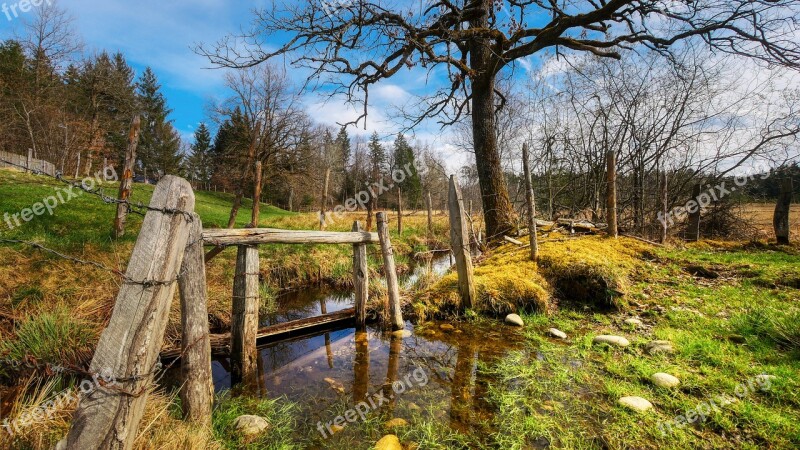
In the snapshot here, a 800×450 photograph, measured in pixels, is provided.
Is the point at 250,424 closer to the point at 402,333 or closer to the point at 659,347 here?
the point at 402,333

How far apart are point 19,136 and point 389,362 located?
112 ft

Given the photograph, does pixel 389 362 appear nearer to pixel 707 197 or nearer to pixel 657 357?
pixel 657 357

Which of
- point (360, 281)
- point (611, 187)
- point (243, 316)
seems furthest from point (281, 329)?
point (611, 187)

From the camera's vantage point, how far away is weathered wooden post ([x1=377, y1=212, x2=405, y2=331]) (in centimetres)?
535

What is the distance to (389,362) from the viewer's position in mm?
4246

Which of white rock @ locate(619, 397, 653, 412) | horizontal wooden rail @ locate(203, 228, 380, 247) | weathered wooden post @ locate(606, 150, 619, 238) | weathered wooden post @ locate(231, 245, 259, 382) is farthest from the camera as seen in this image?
weathered wooden post @ locate(606, 150, 619, 238)

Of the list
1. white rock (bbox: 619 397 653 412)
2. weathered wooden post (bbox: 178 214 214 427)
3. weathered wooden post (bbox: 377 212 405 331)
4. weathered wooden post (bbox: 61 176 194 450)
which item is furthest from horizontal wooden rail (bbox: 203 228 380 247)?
A: white rock (bbox: 619 397 653 412)

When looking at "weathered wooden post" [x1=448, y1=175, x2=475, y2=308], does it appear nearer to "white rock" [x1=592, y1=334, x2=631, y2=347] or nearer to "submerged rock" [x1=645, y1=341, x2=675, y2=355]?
"white rock" [x1=592, y1=334, x2=631, y2=347]

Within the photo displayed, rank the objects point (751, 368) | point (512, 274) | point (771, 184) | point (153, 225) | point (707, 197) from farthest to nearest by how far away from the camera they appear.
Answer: point (771, 184)
point (707, 197)
point (512, 274)
point (751, 368)
point (153, 225)

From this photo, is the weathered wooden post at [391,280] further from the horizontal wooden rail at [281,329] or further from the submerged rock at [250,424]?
the submerged rock at [250,424]

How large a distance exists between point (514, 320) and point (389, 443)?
10.3 ft

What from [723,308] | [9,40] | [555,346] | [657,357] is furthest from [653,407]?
[9,40]

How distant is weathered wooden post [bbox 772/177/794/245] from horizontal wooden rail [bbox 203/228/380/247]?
11622mm

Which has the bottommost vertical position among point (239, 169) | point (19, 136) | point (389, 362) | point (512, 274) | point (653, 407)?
point (389, 362)
